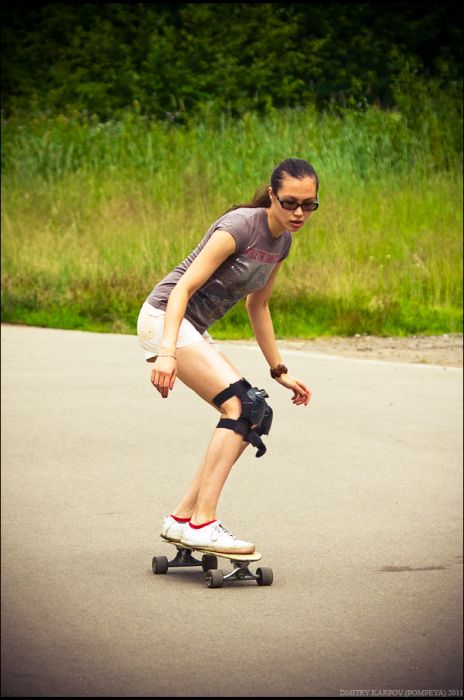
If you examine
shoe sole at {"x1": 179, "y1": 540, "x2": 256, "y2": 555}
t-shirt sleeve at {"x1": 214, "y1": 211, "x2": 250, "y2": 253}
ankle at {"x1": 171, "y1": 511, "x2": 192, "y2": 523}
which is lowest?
shoe sole at {"x1": 179, "y1": 540, "x2": 256, "y2": 555}

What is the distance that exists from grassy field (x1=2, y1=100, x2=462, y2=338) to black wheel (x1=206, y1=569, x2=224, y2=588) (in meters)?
0.40

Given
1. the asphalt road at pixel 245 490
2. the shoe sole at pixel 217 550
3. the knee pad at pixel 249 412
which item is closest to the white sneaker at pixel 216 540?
the shoe sole at pixel 217 550

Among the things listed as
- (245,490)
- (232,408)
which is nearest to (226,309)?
(232,408)

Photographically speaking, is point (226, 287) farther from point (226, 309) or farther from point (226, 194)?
point (226, 194)

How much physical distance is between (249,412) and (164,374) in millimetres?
182

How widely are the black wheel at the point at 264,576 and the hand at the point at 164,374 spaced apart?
0.42 meters

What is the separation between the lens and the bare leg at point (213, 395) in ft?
7.27

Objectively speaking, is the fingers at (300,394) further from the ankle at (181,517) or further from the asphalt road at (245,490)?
the asphalt road at (245,490)

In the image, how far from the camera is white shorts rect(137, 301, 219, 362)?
7.29ft

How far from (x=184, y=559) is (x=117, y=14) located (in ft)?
9.80

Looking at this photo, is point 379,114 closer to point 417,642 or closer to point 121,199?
point 121,199

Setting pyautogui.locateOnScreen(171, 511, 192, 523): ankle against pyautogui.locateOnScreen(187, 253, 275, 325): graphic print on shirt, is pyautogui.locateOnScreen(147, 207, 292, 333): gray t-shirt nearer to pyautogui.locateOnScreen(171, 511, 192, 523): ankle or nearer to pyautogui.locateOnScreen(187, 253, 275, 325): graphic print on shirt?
pyautogui.locateOnScreen(187, 253, 275, 325): graphic print on shirt

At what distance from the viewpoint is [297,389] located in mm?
2326

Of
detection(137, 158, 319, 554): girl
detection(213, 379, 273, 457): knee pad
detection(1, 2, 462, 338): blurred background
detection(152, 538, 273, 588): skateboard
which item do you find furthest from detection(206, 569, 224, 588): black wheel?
detection(1, 2, 462, 338): blurred background
